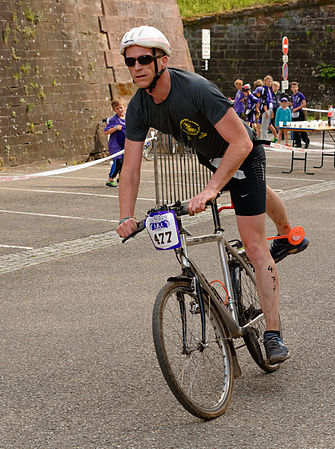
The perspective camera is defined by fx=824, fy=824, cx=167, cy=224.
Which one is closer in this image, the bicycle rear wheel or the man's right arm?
the man's right arm

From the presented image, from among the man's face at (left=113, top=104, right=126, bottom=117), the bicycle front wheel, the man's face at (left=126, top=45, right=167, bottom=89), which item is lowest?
the man's face at (left=113, top=104, right=126, bottom=117)

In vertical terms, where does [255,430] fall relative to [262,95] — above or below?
above

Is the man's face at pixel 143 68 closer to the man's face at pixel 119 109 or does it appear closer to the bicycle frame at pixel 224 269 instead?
the bicycle frame at pixel 224 269

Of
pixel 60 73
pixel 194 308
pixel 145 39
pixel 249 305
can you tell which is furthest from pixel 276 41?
pixel 194 308

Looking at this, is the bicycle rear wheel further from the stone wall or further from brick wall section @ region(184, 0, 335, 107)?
brick wall section @ region(184, 0, 335, 107)

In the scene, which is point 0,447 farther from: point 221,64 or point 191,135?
point 221,64

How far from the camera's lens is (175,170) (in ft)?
42.1

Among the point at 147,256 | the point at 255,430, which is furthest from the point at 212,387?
the point at 147,256

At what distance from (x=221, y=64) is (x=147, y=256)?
34.1m

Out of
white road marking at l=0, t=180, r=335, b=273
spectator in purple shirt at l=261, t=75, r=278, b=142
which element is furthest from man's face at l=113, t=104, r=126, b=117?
spectator in purple shirt at l=261, t=75, r=278, b=142

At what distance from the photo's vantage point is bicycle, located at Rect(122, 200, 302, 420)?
3.91 m

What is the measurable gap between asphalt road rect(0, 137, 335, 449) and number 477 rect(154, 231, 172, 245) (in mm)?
899

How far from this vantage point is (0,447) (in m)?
3.85

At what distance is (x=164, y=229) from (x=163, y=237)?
0.14ft
